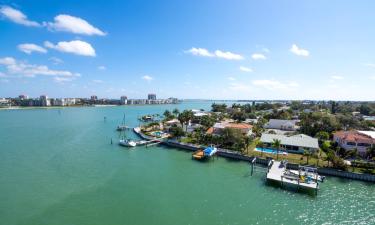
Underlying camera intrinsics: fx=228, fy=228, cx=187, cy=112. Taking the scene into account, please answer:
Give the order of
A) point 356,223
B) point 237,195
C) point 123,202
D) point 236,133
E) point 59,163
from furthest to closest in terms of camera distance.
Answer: point 236,133
point 59,163
point 237,195
point 123,202
point 356,223

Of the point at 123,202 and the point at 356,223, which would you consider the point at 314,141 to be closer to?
the point at 356,223

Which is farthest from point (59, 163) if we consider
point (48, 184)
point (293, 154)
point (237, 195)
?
point (293, 154)

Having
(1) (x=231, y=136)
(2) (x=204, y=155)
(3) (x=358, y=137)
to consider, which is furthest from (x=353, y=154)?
(2) (x=204, y=155)

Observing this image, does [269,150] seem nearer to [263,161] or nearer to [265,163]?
[263,161]

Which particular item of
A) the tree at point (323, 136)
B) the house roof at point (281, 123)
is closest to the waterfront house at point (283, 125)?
the house roof at point (281, 123)

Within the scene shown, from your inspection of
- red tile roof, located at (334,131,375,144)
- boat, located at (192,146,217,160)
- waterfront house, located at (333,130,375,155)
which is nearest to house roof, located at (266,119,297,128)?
red tile roof, located at (334,131,375,144)

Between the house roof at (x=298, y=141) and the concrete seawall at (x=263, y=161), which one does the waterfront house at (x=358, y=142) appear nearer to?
the house roof at (x=298, y=141)

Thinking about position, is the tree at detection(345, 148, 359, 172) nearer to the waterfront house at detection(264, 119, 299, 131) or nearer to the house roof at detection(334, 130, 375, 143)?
the house roof at detection(334, 130, 375, 143)
